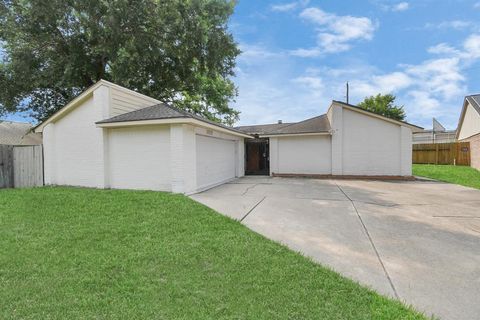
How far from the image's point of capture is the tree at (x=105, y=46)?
14102 millimetres

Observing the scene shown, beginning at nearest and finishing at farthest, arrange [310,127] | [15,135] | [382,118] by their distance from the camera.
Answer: [382,118] < [310,127] < [15,135]

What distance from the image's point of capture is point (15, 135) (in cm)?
2447

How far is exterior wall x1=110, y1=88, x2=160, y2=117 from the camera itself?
9.69m

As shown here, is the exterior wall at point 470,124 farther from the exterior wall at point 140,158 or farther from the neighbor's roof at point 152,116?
the exterior wall at point 140,158

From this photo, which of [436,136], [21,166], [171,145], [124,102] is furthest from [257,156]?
[436,136]

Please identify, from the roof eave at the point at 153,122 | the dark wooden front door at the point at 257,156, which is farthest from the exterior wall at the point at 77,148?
the dark wooden front door at the point at 257,156

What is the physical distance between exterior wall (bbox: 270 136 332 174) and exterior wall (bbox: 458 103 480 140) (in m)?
11.1

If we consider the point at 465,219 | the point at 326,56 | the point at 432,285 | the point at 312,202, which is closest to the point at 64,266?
the point at 432,285

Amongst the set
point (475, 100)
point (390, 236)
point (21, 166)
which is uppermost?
point (475, 100)

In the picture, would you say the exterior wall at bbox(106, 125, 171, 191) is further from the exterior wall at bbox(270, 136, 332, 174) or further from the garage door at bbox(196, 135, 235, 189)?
the exterior wall at bbox(270, 136, 332, 174)

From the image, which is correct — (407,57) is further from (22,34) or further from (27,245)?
(22,34)

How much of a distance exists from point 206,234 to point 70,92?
1736cm

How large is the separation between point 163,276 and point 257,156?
14.7 meters

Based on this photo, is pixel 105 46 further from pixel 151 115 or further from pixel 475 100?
pixel 475 100
